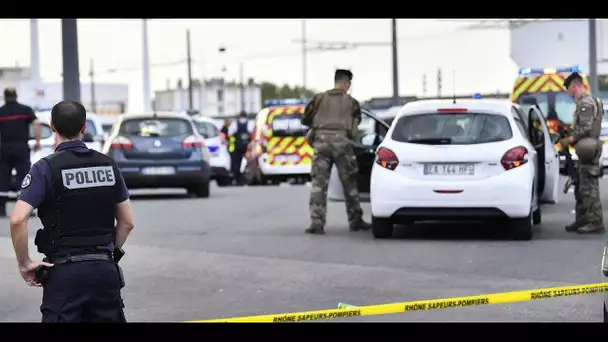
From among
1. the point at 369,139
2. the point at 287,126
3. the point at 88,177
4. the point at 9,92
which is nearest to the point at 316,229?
the point at 369,139

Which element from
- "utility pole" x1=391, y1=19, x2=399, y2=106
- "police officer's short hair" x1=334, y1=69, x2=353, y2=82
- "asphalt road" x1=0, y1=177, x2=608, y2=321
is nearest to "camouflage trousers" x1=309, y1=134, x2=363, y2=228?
"asphalt road" x1=0, y1=177, x2=608, y2=321

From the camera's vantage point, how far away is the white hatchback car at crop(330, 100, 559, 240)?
11.9 meters

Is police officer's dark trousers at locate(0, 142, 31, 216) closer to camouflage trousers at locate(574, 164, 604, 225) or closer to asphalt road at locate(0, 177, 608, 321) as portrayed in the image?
asphalt road at locate(0, 177, 608, 321)

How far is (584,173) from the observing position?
12.5 m

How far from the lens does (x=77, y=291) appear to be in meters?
5.41

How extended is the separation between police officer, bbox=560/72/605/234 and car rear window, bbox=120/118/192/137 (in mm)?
8241

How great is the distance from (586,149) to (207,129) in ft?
48.7

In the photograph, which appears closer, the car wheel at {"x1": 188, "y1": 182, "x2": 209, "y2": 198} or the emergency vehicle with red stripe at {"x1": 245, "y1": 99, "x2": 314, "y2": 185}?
the car wheel at {"x1": 188, "y1": 182, "x2": 209, "y2": 198}

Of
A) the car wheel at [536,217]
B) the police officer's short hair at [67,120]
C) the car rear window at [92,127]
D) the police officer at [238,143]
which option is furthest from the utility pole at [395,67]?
the police officer's short hair at [67,120]

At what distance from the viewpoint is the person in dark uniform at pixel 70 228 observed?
5.39 meters

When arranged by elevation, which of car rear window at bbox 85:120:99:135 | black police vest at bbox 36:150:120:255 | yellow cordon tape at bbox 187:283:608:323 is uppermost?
black police vest at bbox 36:150:120:255

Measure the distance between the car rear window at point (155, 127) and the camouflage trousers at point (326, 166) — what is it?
22.0 feet

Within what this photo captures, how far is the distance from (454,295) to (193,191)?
458 inches

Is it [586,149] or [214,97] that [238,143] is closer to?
[586,149]
